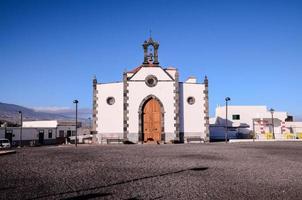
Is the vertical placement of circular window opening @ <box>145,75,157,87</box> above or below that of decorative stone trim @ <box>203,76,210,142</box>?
above

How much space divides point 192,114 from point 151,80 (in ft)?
19.9

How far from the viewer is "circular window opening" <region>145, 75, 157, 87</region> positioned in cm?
3359

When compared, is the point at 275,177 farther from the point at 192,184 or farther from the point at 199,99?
the point at 199,99

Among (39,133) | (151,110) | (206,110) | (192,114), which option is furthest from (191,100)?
(39,133)

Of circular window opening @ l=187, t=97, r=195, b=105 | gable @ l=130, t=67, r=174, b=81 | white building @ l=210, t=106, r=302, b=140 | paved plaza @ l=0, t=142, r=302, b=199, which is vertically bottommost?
paved plaza @ l=0, t=142, r=302, b=199

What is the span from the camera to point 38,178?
9.73m

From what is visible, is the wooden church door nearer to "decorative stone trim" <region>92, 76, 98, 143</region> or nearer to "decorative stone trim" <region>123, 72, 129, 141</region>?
"decorative stone trim" <region>123, 72, 129, 141</region>

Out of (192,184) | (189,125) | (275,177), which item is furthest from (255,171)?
(189,125)

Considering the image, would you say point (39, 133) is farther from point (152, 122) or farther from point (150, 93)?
point (150, 93)

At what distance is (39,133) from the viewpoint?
5384cm

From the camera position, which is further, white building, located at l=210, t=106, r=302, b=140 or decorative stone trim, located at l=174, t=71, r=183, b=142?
white building, located at l=210, t=106, r=302, b=140

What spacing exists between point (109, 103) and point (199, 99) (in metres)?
10.3

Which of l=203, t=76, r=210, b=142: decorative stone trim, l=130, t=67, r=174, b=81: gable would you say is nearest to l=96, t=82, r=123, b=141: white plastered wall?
l=130, t=67, r=174, b=81: gable

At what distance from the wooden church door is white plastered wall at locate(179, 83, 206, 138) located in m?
2.63
